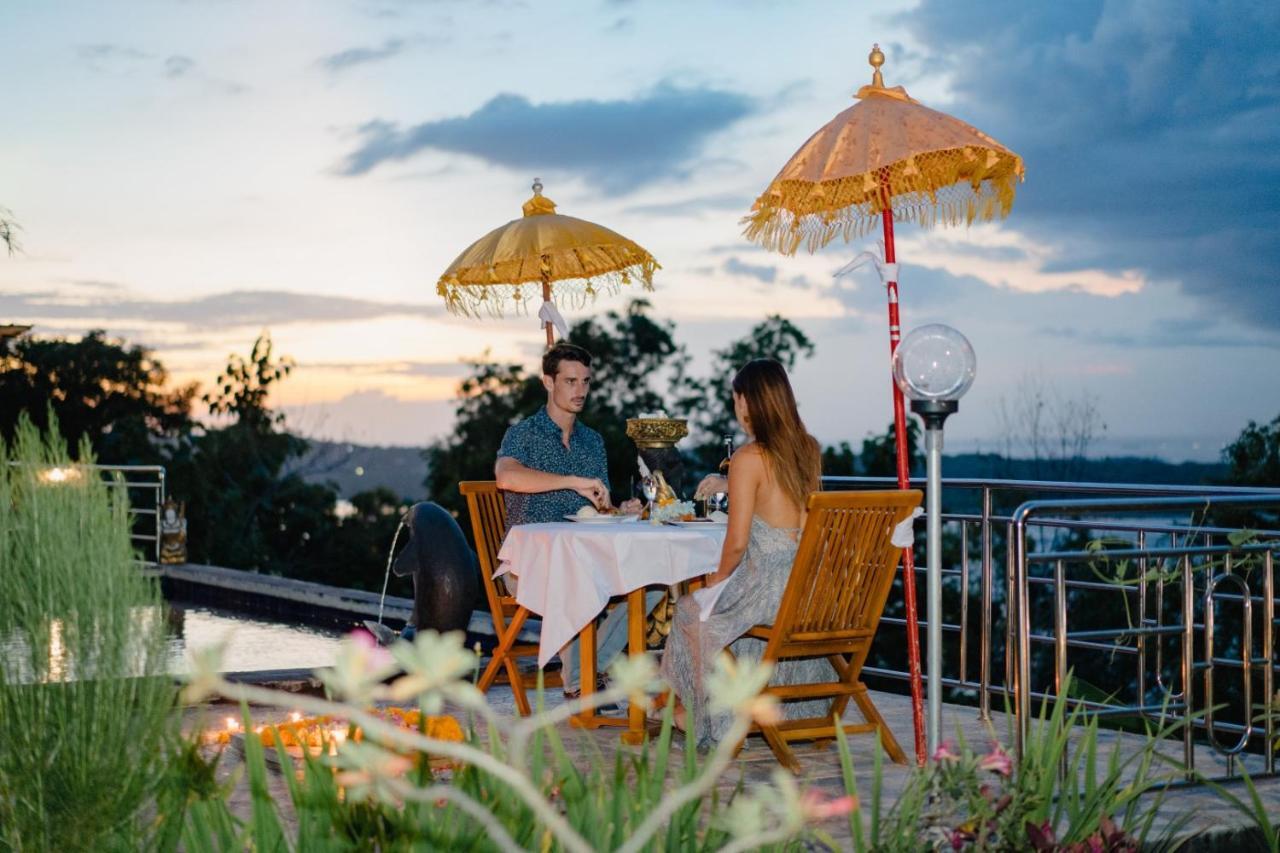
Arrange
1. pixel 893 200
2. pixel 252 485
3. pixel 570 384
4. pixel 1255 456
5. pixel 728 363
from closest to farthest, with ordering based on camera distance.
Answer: pixel 893 200 < pixel 570 384 < pixel 1255 456 < pixel 252 485 < pixel 728 363

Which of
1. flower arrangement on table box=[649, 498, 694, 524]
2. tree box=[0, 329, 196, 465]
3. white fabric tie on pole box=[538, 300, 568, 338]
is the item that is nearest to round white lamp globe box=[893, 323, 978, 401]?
flower arrangement on table box=[649, 498, 694, 524]

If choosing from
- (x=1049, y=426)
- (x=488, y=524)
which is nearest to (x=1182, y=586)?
(x=488, y=524)

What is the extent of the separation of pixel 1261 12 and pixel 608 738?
1340 centimetres

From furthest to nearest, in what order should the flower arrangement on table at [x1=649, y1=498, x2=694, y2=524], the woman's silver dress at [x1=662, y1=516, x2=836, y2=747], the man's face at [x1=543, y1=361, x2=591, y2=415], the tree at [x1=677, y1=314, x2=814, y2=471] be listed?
the tree at [x1=677, y1=314, x2=814, y2=471], the man's face at [x1=543, y1=361, x2=591, y2=415], the flower arrangement on table at [x1=649, y1=498, x2=694, y2=524], the woman's silver dress at [x1=662, y1=516, x2=836, y2=747]

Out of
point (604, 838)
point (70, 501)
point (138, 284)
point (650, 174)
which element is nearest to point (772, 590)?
point (604, 838)

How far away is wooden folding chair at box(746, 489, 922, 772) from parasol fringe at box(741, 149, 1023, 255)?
106 cm

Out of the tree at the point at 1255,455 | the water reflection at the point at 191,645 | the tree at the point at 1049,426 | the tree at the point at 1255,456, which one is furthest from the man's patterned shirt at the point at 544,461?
the tree at the point at 1049,426

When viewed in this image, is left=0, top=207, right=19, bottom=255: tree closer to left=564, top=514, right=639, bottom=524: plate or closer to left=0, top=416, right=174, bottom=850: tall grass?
left=564, top=514, right=639, bottom=524: plate

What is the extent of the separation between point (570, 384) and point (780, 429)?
142cm

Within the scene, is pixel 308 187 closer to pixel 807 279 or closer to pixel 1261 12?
pixel 807 279

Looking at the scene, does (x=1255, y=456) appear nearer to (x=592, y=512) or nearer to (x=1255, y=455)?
(x=1255, y=455)

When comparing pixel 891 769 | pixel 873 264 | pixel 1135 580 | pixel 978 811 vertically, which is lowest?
pixel 891 769

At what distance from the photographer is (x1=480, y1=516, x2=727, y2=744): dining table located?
17.0 feet

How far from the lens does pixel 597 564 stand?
5.28 m
